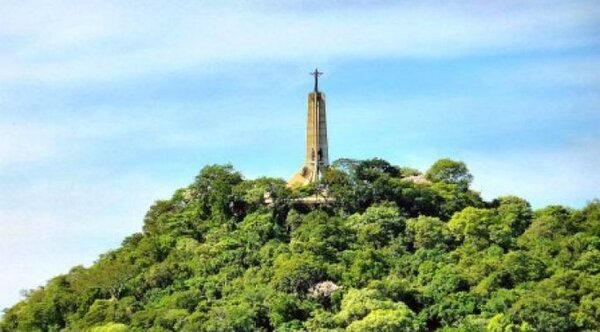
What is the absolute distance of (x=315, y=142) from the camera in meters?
102

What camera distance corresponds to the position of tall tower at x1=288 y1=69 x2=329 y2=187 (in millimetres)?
101500

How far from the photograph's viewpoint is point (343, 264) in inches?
3506

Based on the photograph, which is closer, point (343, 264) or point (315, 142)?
point (343, 264)

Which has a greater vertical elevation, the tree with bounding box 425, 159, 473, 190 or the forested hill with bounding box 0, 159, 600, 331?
the tree with bounding box 425, 159, 473, 190

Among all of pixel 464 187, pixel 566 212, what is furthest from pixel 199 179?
pixel 566 212

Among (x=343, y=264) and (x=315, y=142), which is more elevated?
(x=315, y=142)

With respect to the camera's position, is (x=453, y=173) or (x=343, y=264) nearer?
(x=343, y=264)

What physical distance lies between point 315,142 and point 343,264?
15.0 metres

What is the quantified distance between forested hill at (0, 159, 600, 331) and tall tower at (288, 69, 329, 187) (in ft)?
8.49

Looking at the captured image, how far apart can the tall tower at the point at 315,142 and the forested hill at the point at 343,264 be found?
259cm

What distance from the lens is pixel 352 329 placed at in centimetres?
8044

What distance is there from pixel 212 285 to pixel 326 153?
1657cm

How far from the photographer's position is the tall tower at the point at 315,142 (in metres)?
102

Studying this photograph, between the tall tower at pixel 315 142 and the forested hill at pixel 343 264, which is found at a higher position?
the tall tower at pixel 315 142
